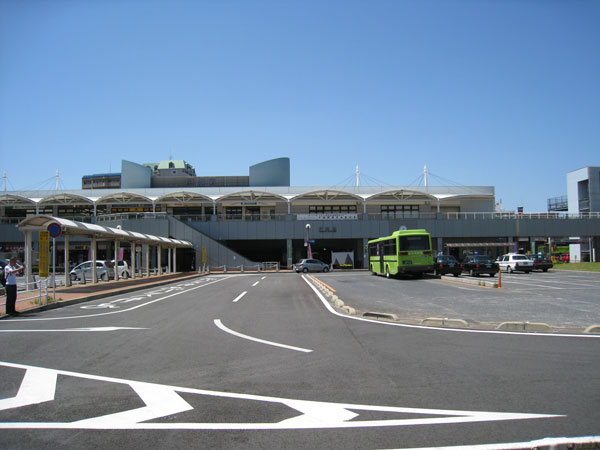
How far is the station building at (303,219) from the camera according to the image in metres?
50.8

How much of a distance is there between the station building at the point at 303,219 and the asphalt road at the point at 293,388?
4065 centimetres

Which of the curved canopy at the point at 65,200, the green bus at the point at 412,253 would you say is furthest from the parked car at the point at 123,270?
the curved canopy at the point at 65,200

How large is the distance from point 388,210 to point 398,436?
60592 millimetres

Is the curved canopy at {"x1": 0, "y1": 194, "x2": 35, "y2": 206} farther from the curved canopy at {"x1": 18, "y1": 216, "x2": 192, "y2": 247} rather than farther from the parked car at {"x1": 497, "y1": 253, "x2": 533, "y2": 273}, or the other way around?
the parked car at {"x1": 497, "y1": 253, "x2": 533, "y2": 273}

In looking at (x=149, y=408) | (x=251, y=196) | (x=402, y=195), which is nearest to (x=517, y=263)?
(x=402, y=195)

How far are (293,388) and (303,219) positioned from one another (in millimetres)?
49020

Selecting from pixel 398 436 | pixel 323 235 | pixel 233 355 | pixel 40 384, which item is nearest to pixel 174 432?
pixel 398 436

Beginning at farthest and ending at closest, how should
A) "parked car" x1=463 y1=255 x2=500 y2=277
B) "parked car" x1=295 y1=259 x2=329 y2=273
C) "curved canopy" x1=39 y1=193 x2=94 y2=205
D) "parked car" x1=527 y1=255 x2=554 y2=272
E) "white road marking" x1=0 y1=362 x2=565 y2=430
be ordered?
"curved canopy" x1=39 y1=193 x2=94 y2=205
"parked car" x1=295 y1=259 x2=329 y2=273
"parked car" x1=527 y1=255 x2=554 y2=272
"parked car" x1=463 y1=255 x2=500 y2=277
"white road marking" x1=0 y1=362 x2=565 y2=430

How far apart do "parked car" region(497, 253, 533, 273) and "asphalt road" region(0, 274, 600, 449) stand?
29343mm

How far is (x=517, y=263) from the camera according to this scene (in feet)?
115

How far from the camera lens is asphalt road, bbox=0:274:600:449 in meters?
4.02

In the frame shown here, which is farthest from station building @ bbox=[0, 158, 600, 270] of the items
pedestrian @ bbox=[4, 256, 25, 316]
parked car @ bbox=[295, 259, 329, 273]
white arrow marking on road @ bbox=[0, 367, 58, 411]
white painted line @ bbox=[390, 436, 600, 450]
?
white painted line @ bbox=[390, 436, 600, 450]

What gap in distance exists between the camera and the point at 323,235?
5444cm

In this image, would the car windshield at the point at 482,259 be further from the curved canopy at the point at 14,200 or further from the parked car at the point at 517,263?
the curved canopy at the point at 14,200
